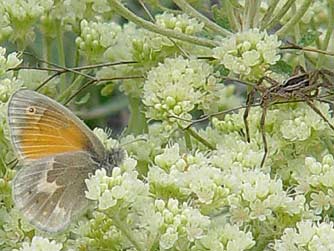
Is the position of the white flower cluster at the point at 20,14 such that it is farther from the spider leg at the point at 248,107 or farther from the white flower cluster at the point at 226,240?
the white flower cluster at the point at 226,240

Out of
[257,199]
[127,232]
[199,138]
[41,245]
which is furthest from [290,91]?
[41,245]

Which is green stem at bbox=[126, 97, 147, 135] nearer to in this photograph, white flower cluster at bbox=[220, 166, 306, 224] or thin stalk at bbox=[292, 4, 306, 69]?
thin stalk at bbox=[292, 4, 306, 69]

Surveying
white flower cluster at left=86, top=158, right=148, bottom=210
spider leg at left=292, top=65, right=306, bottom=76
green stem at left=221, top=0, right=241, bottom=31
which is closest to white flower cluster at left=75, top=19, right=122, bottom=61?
green stem at left=221, top=0, right=241, bottom=31

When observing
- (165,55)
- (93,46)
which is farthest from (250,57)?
(93,46)

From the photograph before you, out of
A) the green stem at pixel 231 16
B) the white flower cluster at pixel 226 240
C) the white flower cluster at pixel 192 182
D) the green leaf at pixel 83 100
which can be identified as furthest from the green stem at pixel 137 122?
the white flower cluster at pixel 226 240

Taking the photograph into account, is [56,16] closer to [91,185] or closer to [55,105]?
[55,105]

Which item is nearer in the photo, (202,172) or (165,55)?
(202,172)

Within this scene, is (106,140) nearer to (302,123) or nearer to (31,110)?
(31,110)
